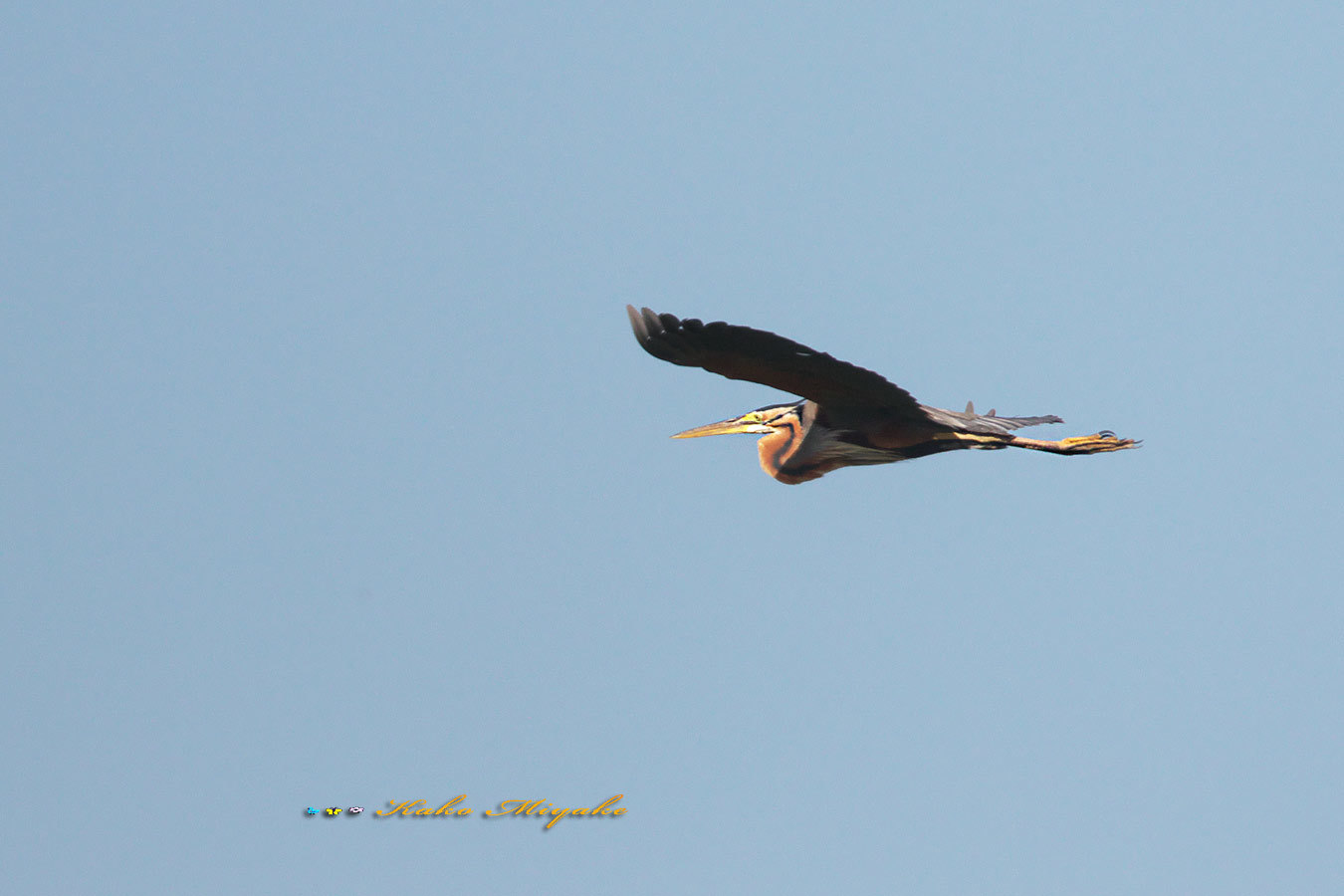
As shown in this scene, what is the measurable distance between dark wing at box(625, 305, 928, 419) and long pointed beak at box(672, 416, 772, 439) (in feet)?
7.46

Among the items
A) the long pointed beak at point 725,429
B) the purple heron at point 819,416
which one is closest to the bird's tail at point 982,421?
the purple heron at point 819,416

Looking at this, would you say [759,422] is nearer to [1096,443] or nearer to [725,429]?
[725,429]

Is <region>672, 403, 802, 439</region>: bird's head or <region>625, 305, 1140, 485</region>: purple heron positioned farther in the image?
<region>672, 403, 802, 439</region>: bird's head

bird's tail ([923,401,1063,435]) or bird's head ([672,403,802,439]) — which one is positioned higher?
bird's head ([672,403,802,439])

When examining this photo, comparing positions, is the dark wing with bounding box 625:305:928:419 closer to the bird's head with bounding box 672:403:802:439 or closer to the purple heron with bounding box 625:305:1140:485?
the purple heron with bounding box 625:305:1140:485

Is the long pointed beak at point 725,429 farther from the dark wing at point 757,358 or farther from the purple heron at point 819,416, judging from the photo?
the dark wing at point 757,358

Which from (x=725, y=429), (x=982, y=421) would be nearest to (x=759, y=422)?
(x=725, y=429)

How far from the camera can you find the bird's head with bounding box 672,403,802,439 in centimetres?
1627

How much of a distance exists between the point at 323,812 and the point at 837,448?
7157 mm

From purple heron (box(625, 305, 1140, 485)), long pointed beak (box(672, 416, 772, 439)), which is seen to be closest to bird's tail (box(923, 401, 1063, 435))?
purple heron (box(625, 305, 1140, 485))

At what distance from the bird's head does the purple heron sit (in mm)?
11

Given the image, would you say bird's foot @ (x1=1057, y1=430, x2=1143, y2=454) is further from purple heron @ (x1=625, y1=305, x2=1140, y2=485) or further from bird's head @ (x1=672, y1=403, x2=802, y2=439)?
bird's head @ (x1=672, y1=403, x2=802, y2=439)

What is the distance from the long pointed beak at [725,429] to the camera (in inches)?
655

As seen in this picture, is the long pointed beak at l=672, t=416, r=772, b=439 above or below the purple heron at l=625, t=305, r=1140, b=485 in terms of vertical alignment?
above
